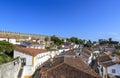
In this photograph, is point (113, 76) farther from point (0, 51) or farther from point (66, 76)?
point (0, 51)

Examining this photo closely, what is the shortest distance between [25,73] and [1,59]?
5.56 meters

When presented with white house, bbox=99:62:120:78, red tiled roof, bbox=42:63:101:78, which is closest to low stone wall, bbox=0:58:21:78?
red tiled roof, bbox=42:63:101:78

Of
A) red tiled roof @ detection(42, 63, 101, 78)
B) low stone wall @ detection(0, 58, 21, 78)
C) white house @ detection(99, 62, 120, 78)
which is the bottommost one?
white house @ detection(99, 62, 120, 78)

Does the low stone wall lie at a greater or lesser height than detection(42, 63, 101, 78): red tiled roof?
lesser

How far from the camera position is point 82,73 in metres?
18.3

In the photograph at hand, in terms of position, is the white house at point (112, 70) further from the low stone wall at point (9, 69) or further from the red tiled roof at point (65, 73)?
the red tiled roof at point (65, 73)

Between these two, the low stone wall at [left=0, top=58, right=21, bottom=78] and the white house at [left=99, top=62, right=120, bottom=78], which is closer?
the low stone wall at [left=0, top=58, right=21, bottom=78]

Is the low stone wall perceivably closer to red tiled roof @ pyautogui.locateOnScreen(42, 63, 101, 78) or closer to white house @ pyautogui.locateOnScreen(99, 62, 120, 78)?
red tiled roof @ pyautogui.locateOnScreen(42, 63, 101, 78)

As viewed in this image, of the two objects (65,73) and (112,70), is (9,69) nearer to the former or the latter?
(65,73)

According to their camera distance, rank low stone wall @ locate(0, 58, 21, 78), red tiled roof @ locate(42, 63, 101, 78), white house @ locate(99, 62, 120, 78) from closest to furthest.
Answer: red tiled roof @ locate(42, 63, 101, 78)
low stone wall @ locate(0, 58, 21, 78)
white house @ locate(99, 62, 120, 78)

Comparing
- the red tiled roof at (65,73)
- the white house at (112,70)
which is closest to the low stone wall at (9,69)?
the red tiled roof at (65,73)

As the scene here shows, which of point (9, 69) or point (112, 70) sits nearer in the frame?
point (9, 69)

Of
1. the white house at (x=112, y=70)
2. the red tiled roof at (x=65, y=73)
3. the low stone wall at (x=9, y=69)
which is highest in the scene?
the red tiled roof at (x=65, y=73)

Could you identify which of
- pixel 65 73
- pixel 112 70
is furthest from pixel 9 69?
pixel 112 70
